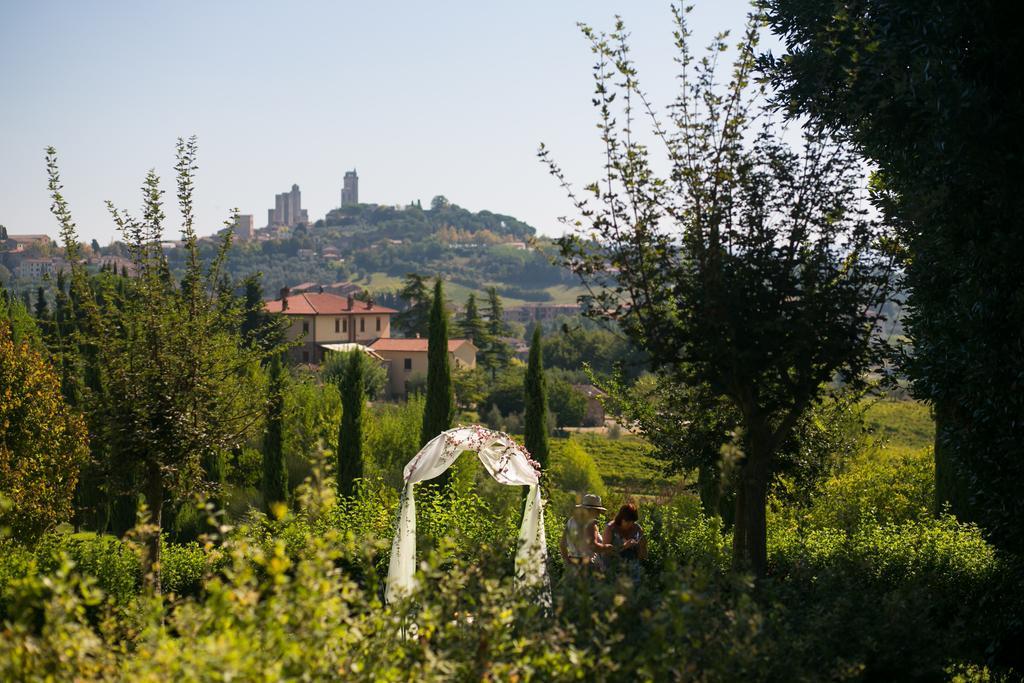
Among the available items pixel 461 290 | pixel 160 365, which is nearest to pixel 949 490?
pixel 160 365

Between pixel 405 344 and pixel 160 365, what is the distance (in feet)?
169

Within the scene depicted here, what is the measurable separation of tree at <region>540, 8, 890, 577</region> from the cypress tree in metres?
15.2

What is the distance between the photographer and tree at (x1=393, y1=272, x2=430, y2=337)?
55156mm

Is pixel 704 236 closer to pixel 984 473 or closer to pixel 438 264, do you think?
pixel 984 473

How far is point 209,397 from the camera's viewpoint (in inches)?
395

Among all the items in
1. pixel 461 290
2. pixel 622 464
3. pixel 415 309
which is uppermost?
pixel 415 309

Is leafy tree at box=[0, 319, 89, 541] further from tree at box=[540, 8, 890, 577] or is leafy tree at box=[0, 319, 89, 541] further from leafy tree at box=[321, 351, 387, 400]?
leafy tree at box=[321, 351, 387, 400]

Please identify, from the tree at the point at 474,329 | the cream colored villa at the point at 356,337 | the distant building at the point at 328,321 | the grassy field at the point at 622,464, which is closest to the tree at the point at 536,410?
the grassy field at the point at 622,464

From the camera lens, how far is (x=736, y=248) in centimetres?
685

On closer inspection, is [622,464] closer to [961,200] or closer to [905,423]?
[905,423]

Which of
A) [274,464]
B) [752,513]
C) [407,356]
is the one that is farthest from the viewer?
[407,356]

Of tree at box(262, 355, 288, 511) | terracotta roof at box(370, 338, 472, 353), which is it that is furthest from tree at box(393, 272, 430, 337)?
tree at box(262, 355, 288, 511)

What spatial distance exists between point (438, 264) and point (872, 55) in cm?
19354

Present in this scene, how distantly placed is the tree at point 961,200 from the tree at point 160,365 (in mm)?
6564
